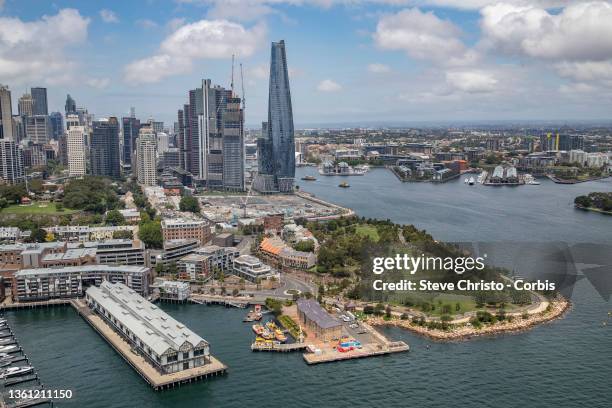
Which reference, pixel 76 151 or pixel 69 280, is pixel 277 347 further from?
pixel 76 151

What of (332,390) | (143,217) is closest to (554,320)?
(332,390)

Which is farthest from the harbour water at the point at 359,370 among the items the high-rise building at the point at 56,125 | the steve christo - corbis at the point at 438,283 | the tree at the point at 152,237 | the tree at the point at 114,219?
the high-rise building at the point at 56,125

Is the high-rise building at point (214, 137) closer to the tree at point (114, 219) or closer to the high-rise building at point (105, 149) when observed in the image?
the high-rise building at point (105, 149)

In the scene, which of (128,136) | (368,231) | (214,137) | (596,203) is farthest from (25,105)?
(596,203)

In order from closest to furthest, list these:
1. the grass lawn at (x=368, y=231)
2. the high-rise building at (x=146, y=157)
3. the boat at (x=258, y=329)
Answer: the boat at (x=258, y=329) < the grass lawn at (x=368, y=231) < the high-rise building at (x=146, y=157)

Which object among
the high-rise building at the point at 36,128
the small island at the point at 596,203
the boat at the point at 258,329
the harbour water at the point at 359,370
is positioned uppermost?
the high-rise building at the point at 36,128
